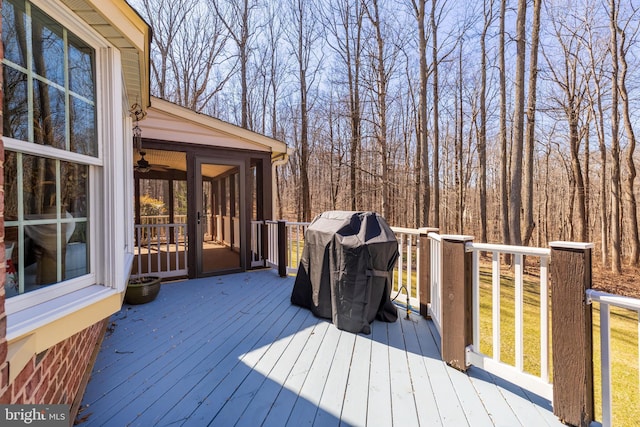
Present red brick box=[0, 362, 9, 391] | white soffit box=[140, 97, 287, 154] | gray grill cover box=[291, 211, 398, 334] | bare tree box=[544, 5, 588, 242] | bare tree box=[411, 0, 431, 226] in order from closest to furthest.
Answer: red brick box=[0, 362, 9, 391]
gray grill cover box=[291, 211, 398, 334]
white soffit box=[140, 97, 287, 154]
bare tree box=[411, 0, 431, 226]
bare tree box=[544, 5, 588, 242]

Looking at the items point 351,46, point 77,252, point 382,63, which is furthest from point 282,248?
point 351,46

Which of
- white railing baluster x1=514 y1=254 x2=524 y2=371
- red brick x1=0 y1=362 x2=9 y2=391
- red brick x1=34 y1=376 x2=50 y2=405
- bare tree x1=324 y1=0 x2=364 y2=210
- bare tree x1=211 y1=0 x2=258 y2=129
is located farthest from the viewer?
bare tree x1=211 y1=0 x2=258 y2=129

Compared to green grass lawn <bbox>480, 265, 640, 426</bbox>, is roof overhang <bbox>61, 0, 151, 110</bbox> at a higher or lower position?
higher

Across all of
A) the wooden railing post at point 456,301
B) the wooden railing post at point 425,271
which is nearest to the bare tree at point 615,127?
the wooden railing post at point 425,271

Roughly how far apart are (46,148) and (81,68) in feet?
1.90

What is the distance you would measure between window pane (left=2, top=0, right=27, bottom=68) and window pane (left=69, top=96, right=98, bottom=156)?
33 cm

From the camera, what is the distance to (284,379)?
215 centimetres

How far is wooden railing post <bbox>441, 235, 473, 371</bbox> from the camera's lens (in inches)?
86.4

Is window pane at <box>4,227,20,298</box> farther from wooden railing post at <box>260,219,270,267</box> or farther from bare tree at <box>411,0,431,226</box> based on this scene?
bare tree at <box>411,0,431,226</box>

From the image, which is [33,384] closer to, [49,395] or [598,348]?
[49,395]

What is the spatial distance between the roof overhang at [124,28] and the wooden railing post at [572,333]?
2776 millimetres

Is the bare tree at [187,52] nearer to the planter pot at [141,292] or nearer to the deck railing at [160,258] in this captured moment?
the deck railing at [160,258]

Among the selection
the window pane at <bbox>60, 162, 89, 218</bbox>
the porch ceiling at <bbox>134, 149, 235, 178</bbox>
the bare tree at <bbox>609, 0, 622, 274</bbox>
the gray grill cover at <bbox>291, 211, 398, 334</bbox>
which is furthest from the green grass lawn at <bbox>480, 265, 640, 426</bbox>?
the bare tree at <bbox>609, 0, 622, 274</bbox>

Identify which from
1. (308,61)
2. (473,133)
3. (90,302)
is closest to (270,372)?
(90,302)
